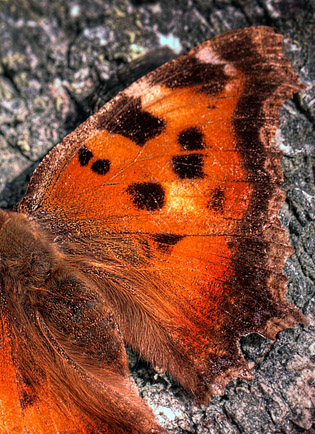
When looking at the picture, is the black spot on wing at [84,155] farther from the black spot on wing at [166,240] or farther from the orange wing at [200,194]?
the black spot on wing at [166,240]

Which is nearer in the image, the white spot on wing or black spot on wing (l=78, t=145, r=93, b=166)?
black spot on wing (l=78, t=145, r=93, b=166)

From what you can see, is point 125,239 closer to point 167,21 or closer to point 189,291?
point 189,291

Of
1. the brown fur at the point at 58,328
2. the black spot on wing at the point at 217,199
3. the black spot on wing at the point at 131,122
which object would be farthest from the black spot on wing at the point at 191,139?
the brown fur at the point at 58,328

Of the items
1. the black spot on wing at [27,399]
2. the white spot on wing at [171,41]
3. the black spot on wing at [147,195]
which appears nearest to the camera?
the black spot on wing at [27,399]

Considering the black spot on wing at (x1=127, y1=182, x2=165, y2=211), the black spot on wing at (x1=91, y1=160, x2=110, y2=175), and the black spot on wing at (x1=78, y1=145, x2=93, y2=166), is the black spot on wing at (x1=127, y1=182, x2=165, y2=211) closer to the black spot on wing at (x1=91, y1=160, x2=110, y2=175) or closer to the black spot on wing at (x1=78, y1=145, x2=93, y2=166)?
the black spot on wing at (x1=91, y1=160, x2=110, y2=175)

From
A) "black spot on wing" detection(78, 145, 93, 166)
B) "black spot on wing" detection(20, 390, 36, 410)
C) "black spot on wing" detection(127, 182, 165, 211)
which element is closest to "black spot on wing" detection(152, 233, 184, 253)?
"black spot on wing" detection(127, 182, 165, 211)

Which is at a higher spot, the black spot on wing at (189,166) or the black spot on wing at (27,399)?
the black spot on wing at (189,166)

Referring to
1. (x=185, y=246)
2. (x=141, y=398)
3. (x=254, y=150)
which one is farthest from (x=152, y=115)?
(x=141, y=398)

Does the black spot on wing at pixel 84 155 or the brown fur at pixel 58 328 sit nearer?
the brown fur at pixel 58 328
